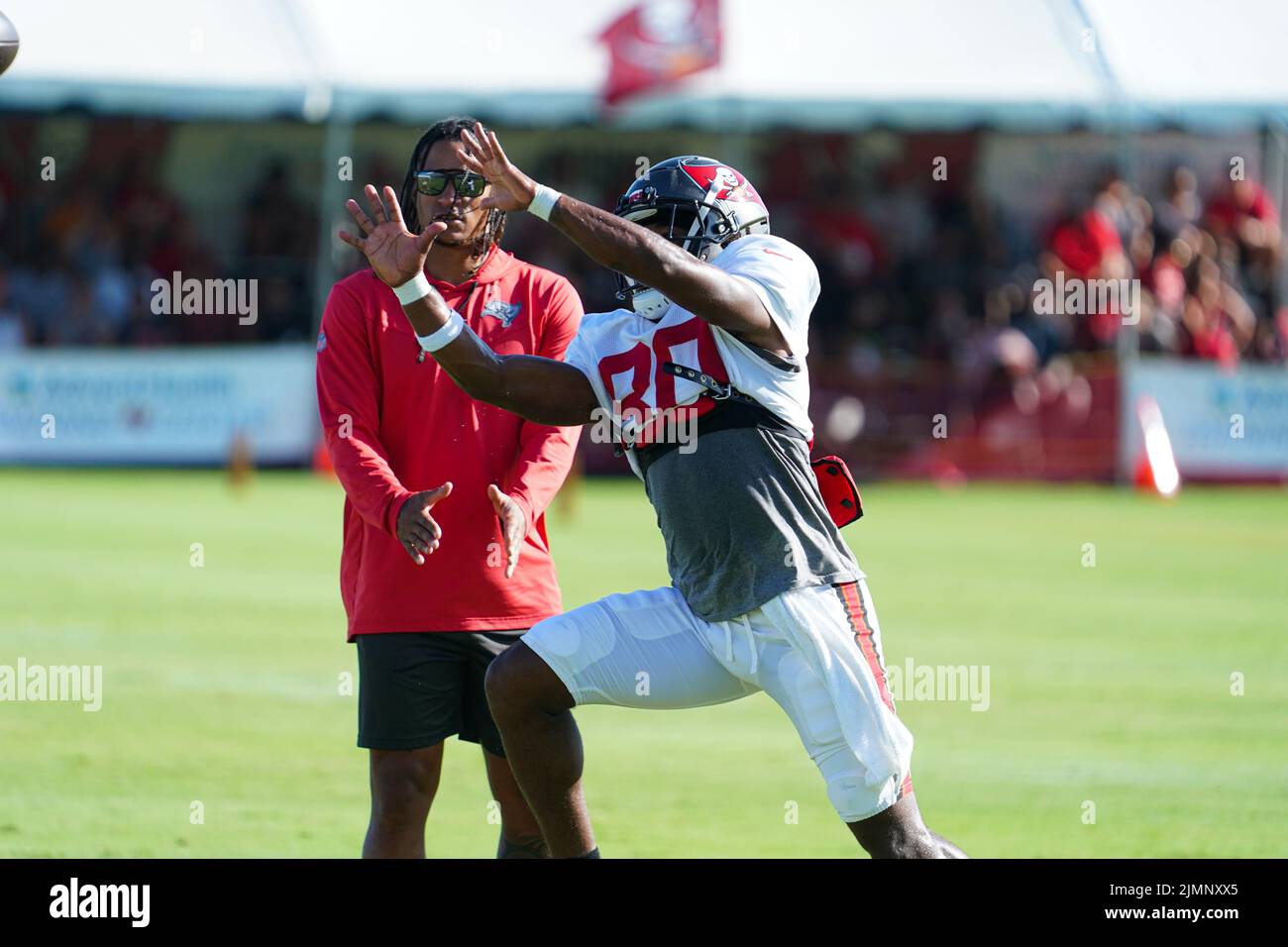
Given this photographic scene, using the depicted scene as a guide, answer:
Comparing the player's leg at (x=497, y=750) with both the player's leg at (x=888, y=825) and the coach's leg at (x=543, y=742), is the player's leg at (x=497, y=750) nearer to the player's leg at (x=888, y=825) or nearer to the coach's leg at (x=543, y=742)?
the coach's leg at (x=543, y=742)

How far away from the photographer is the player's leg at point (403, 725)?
6.09m

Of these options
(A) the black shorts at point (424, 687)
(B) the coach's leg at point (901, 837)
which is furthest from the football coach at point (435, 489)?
(B) the coach's leg at point (901, 837)

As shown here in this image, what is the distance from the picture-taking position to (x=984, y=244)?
28.9 m

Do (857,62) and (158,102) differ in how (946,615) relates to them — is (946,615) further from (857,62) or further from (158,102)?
(158,102)

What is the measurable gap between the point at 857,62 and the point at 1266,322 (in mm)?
7028

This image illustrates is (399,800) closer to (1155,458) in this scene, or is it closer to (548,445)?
(548,445)

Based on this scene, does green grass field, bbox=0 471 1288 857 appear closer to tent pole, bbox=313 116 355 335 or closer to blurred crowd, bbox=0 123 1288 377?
tent pole, bbox=313 116 355 335

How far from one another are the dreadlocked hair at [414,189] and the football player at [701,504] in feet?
1.81

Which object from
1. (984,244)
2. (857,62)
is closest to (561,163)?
(984,244)

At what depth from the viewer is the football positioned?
614 centimetres

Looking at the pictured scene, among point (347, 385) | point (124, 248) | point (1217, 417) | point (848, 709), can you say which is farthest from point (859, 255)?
point (848, 709)

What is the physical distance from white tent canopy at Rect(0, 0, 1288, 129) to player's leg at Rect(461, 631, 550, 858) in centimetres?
1745

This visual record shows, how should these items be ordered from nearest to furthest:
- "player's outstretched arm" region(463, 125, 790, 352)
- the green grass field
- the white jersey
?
1. "player's outstretched arm" region(463, 125, 790, 352)
2. the white jersey
3. the green grass field

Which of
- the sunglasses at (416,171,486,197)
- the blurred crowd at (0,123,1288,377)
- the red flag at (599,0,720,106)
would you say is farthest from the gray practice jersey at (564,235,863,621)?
the blurred crowd at (0,123,1288,377)
